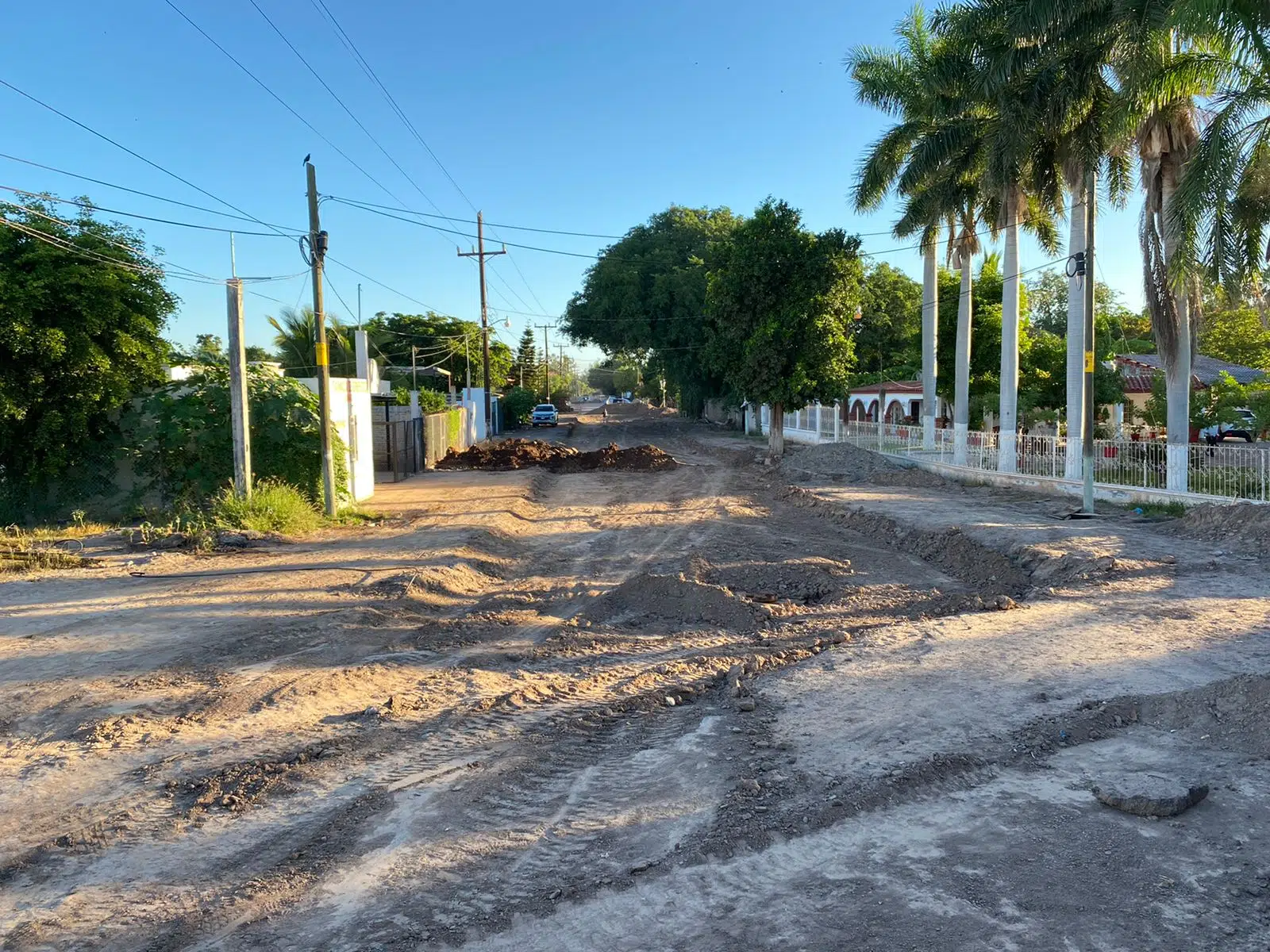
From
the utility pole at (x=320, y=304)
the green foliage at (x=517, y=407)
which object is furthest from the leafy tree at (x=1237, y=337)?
the utility pole at (x=320, y=304)

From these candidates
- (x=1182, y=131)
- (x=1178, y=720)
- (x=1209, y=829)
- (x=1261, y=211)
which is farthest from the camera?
(x=1182, y=131)

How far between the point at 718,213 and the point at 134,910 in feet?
195

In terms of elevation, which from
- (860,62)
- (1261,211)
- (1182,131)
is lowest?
(1261,211)

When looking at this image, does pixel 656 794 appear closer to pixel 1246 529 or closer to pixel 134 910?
pixel 134 910

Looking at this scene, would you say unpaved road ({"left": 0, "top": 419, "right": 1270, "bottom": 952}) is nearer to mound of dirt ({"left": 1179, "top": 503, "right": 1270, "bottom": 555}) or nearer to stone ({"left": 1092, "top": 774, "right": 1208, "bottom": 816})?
stone ({"left": 1092, "top": 774, "right": 1208, "bottom": 816})

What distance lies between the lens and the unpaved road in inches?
154

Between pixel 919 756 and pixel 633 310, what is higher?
pixel 633 310

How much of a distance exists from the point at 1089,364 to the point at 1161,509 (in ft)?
9.94

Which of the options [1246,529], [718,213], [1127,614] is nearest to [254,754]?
[1127,614]

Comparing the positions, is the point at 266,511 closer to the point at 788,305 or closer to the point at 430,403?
the point at 788,305

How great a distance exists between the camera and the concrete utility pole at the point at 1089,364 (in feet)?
51.9

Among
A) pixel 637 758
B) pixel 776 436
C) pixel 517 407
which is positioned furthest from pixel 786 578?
pixel 517 407

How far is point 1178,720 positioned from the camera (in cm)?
603

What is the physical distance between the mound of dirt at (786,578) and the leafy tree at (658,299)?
38197mm
